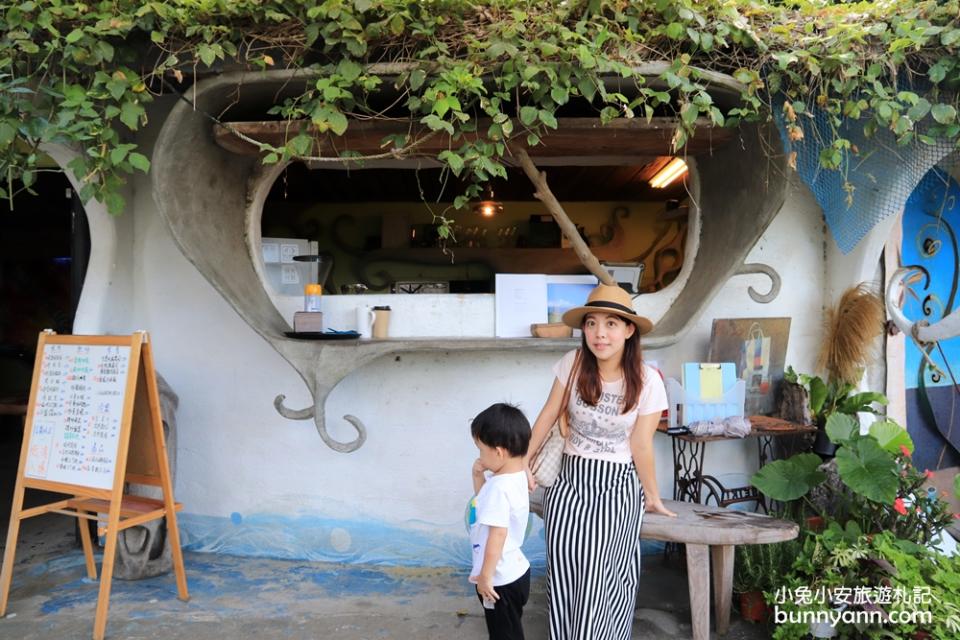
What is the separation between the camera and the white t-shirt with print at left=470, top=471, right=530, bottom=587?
2062mm

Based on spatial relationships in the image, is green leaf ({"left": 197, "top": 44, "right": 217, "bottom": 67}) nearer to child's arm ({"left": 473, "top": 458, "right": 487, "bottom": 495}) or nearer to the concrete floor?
child's arm ({"left": 473, "top": 458, "right": 487, "bottom": 495})

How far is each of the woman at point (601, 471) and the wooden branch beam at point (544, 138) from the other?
0.96m

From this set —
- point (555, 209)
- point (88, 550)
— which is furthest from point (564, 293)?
point (88, 550)

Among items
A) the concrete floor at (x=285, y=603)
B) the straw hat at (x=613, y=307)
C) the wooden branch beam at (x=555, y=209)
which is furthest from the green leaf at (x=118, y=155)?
the concrete floor at (x=285, y=603)

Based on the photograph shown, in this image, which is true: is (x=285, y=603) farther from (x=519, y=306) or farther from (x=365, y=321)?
(x=519, y=306)

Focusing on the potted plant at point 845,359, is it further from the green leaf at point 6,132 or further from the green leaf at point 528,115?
the green leaf at point 6,132

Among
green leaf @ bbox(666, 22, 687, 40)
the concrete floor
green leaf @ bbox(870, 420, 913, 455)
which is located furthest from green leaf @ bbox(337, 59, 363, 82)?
→ green leaf @ bbox(870, 420, 913, 455)

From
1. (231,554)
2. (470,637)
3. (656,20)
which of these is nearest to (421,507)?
(470,637)

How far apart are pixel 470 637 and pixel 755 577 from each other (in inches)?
51.5

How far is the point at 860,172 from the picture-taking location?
313cm

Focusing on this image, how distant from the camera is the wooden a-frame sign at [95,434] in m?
2.84

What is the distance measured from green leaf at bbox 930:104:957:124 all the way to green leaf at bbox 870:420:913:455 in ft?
4.50

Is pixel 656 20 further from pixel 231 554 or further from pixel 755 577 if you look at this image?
pixel 231 554

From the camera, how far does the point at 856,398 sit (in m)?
3.34
